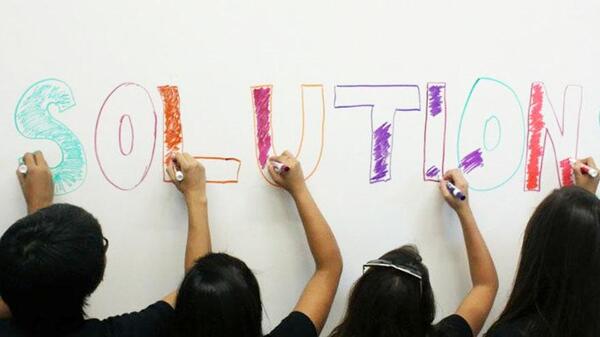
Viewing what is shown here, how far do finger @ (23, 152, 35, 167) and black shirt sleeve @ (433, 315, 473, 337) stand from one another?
26.4 inches

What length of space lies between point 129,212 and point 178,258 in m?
0.11

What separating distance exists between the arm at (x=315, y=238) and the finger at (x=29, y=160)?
1.22 feet

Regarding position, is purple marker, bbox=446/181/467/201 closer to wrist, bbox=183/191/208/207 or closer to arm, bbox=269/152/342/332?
arm, bbox=269/152/342/332

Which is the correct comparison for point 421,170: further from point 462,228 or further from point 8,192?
point 8,192

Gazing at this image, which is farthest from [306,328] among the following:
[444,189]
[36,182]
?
[36,182]

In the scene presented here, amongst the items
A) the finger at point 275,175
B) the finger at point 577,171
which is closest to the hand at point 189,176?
the finger at point 275,175

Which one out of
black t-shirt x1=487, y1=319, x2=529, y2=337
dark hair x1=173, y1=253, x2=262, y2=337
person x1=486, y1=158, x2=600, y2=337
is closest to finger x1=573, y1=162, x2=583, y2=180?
person x1=486, y1=158, x2=600, y2=337

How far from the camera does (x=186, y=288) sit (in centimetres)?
65

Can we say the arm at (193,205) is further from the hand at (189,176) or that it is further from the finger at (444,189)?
the finger at (444,189)

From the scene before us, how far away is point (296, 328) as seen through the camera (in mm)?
741

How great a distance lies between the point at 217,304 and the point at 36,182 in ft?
1.20

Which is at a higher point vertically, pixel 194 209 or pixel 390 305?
pixel 194 209

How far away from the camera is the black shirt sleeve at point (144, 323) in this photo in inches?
27.0

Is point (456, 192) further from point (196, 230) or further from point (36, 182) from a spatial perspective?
point (36, 182)
